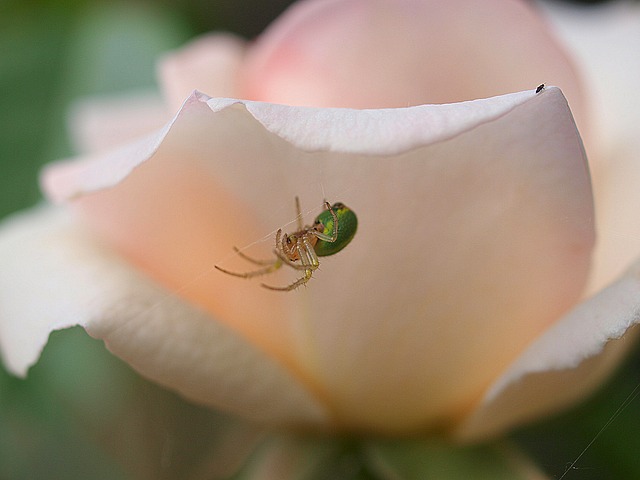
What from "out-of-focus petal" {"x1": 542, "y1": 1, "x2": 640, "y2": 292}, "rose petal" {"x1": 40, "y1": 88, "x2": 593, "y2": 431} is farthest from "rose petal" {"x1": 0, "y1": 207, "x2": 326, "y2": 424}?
"out-of-focus petal" {"x1": 542, "y1": 1, "x2": 640, "y2": 292}

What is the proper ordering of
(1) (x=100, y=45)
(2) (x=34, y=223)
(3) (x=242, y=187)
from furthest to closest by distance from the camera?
(1) (x=100, y=45) < (2) (x=34, y=223) < (3) (x=242, y=187)

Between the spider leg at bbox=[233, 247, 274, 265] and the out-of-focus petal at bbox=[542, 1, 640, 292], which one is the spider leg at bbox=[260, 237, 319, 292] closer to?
the spider leg at bbox=[233, 247, 274, 265]

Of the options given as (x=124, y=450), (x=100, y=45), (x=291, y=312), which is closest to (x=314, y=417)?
(x=291, y=312)

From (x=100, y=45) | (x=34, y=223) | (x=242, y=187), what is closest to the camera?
(x=242, y=187)

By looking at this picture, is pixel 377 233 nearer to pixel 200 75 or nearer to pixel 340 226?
pixel 340 226

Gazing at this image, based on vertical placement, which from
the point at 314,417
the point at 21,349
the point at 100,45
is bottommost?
the point at 314,417

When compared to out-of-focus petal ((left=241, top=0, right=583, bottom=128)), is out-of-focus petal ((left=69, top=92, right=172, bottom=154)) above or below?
above

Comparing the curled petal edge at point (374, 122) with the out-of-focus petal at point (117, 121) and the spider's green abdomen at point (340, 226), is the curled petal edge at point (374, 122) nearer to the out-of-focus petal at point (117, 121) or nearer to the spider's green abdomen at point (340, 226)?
the spider's green abdomen at point (340, 226)

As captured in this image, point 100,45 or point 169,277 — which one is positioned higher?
point 100,45

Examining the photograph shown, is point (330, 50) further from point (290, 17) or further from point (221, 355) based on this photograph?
point (221, 355)
